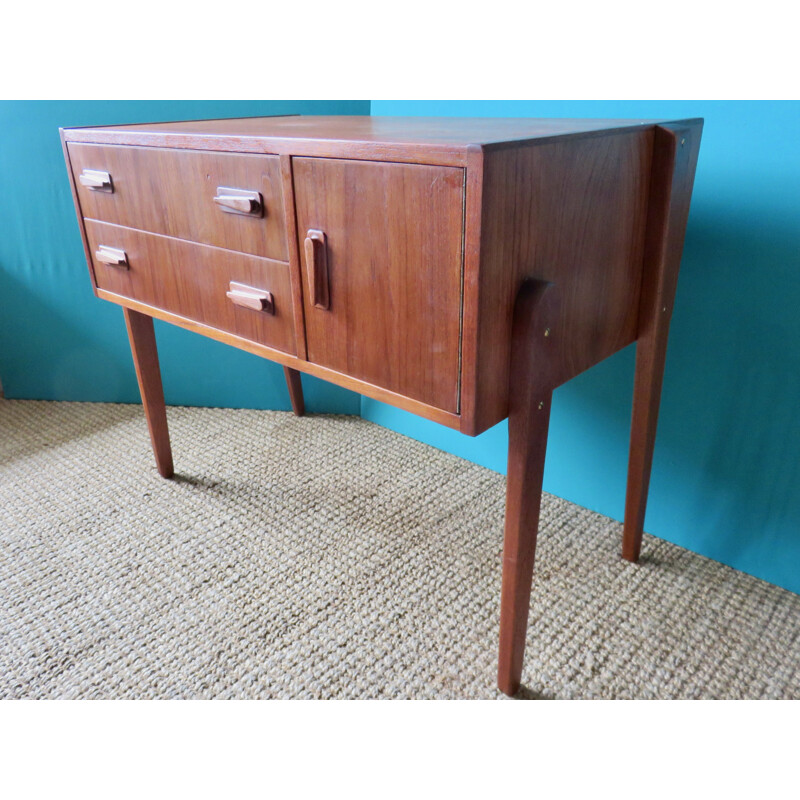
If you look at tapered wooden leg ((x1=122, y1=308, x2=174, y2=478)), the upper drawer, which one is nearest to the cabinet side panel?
the upper drawer

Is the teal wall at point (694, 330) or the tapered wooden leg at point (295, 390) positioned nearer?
the teal wall at point (694, 330)

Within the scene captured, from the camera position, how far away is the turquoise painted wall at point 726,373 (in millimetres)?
953

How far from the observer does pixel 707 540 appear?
45.6 inches

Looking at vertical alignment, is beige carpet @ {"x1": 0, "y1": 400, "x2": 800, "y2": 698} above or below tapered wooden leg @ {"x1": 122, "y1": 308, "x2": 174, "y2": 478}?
below

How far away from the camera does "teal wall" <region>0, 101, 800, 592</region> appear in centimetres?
97

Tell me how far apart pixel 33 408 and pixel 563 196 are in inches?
61.6

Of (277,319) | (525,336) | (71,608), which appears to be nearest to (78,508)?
(71,608)

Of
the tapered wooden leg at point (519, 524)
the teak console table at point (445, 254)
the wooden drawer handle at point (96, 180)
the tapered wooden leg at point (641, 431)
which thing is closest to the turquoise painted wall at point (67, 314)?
the wooden drawer handle at point (96, 180)

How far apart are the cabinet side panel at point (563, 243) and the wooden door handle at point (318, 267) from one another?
0.22 metres

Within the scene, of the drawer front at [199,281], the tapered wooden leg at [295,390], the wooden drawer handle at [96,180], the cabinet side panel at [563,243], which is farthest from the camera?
the tapered wooden leg at [295,390]

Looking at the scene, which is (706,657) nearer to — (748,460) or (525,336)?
(748,460)

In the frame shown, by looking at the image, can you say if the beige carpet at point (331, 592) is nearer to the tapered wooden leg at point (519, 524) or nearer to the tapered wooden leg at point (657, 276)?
the tapered wooden leg at point (519, 524)

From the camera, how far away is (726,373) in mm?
1059

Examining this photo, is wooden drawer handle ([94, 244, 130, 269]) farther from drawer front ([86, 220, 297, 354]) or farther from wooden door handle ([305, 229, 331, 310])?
wooden door handle ([305, 229, 331, 310])
